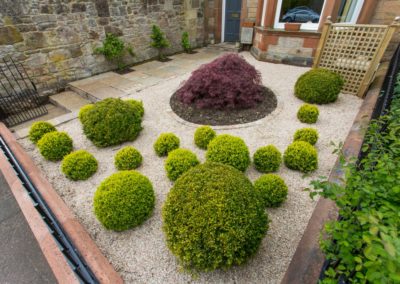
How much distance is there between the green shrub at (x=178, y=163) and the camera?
9.45ft

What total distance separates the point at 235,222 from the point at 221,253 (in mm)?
282

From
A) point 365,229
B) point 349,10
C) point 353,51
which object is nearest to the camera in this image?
point 365,229

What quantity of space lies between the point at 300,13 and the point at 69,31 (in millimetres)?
7173

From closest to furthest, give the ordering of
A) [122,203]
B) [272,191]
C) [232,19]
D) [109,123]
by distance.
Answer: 1. [122,203]
2. [272,191]
3. [109,123]
4. [232,19]

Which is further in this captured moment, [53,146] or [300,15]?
[300,15]

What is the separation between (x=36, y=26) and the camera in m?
5.19

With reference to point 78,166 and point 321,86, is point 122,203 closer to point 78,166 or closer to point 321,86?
point 78,166

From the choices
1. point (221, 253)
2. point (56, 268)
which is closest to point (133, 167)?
point (56, 268)

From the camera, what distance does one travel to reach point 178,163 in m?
2.88

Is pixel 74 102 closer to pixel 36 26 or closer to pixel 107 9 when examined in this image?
pixel 36 26

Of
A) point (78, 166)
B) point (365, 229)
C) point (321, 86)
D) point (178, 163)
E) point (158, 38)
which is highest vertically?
point (365, 229)

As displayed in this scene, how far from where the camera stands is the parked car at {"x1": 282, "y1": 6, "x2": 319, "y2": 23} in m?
6.93

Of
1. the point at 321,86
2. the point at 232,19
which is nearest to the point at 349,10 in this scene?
the point at 321,86

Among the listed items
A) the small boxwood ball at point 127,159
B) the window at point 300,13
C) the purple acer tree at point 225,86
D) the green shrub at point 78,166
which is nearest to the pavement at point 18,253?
the green shrub at point 78,166
